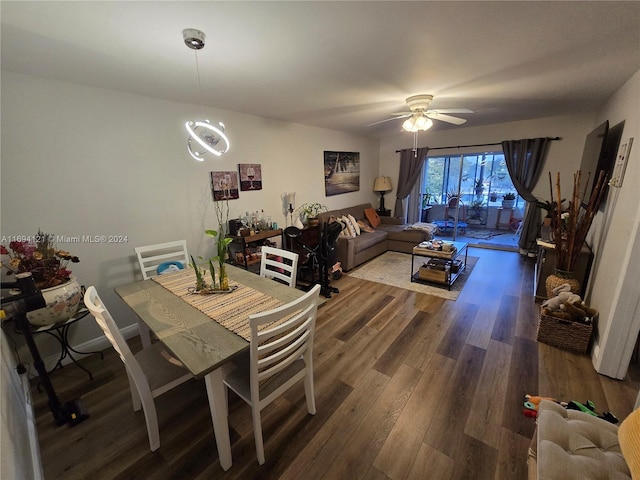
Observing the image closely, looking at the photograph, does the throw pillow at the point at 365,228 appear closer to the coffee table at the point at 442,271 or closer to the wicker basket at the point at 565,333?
the coffee table at the point at 442,271

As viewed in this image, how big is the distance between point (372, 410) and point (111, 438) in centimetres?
168

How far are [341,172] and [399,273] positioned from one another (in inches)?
94.5

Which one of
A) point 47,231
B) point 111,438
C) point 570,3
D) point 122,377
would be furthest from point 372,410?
point 47,231

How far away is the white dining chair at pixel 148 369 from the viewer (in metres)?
1.24

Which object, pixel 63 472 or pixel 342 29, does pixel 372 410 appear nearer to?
pixel 63 472

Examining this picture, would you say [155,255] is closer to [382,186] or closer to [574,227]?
[574,227]

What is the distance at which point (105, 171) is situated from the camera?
2330 mm

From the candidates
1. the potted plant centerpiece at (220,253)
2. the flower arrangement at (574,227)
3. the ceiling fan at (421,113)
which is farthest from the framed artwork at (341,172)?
the flower arrangement at (574,227)

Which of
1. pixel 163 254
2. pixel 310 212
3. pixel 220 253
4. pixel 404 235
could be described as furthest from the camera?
pixel 404 235

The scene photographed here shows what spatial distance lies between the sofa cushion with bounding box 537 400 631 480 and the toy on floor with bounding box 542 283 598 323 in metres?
1.42

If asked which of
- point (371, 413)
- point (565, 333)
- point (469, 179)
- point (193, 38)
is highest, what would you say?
point (193, 38)

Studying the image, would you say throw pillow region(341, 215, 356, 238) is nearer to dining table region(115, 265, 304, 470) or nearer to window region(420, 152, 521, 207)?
window region(420, 152, 521, 207)

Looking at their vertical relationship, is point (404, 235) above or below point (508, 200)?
below

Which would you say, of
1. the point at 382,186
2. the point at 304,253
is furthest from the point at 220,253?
the point at 382,186
